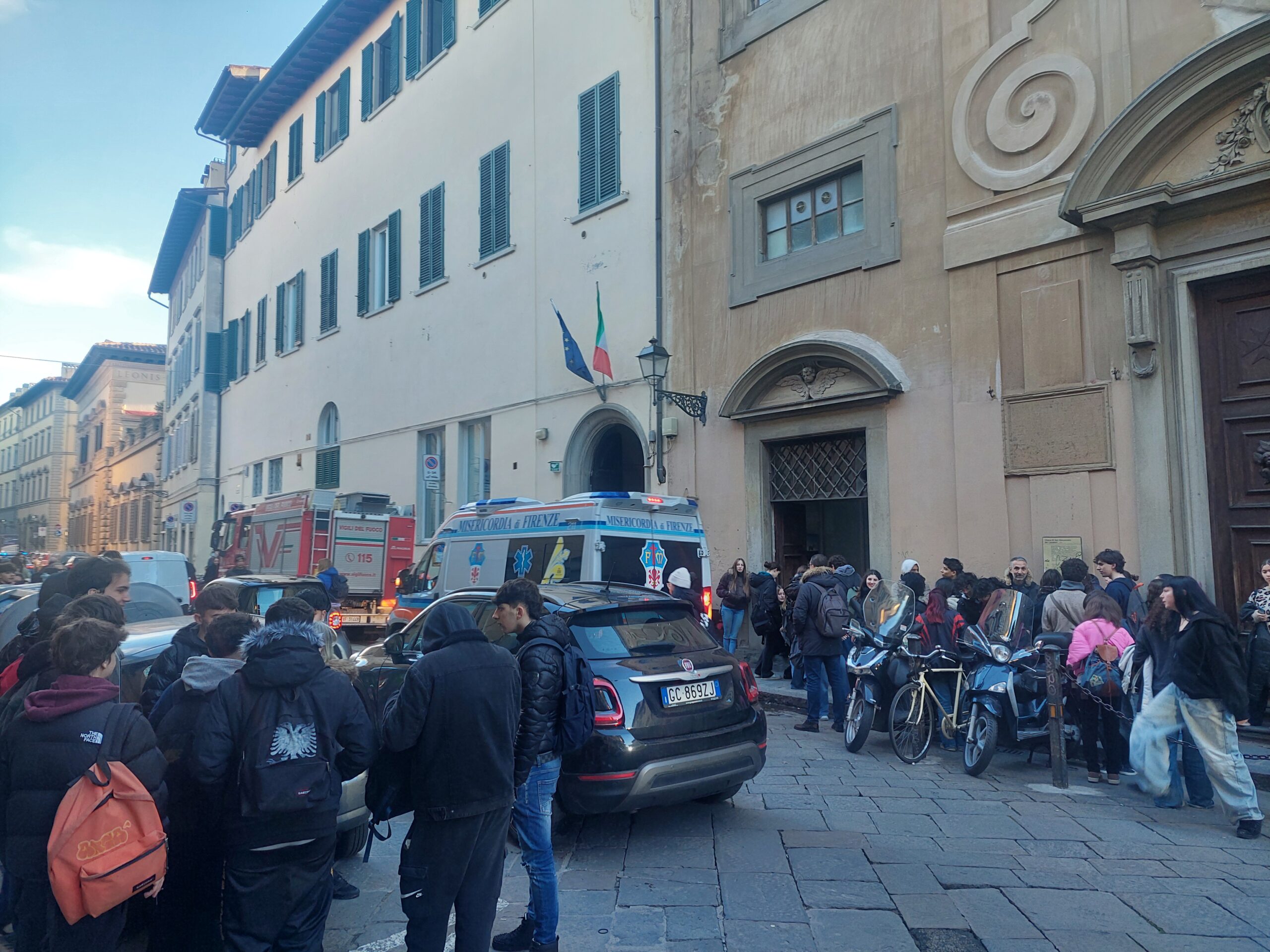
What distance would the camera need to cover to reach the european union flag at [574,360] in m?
15.7

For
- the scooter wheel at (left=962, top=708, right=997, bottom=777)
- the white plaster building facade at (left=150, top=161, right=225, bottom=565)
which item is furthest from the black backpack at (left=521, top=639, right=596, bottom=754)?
→ the white plaster building facade at (left=150, top=161, right=225, bottom=565)

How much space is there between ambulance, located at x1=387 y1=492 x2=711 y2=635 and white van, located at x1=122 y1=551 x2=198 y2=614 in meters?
4.41

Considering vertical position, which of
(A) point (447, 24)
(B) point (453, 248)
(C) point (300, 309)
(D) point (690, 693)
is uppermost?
(A) point (447, 24)

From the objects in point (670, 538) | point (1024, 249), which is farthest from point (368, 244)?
point (1024, 249)

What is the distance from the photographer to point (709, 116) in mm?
14477

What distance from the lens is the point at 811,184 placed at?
1309cm

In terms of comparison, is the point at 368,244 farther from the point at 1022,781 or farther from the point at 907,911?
the point at 907,911

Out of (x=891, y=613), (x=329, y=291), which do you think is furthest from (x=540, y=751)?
(x=329, y=291)

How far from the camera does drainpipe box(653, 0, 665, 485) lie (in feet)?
48.2

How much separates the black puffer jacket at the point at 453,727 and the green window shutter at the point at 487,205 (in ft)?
53.4

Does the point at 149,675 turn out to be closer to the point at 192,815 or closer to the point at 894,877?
the point at 192,815

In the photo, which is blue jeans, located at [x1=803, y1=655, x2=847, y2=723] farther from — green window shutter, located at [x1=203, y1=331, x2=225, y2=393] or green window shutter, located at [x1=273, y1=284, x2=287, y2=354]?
green window shutter, located at [x1=203, y1=331, x2=225, y2=393]

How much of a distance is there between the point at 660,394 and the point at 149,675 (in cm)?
1019

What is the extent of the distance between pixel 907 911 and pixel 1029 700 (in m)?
3.69
